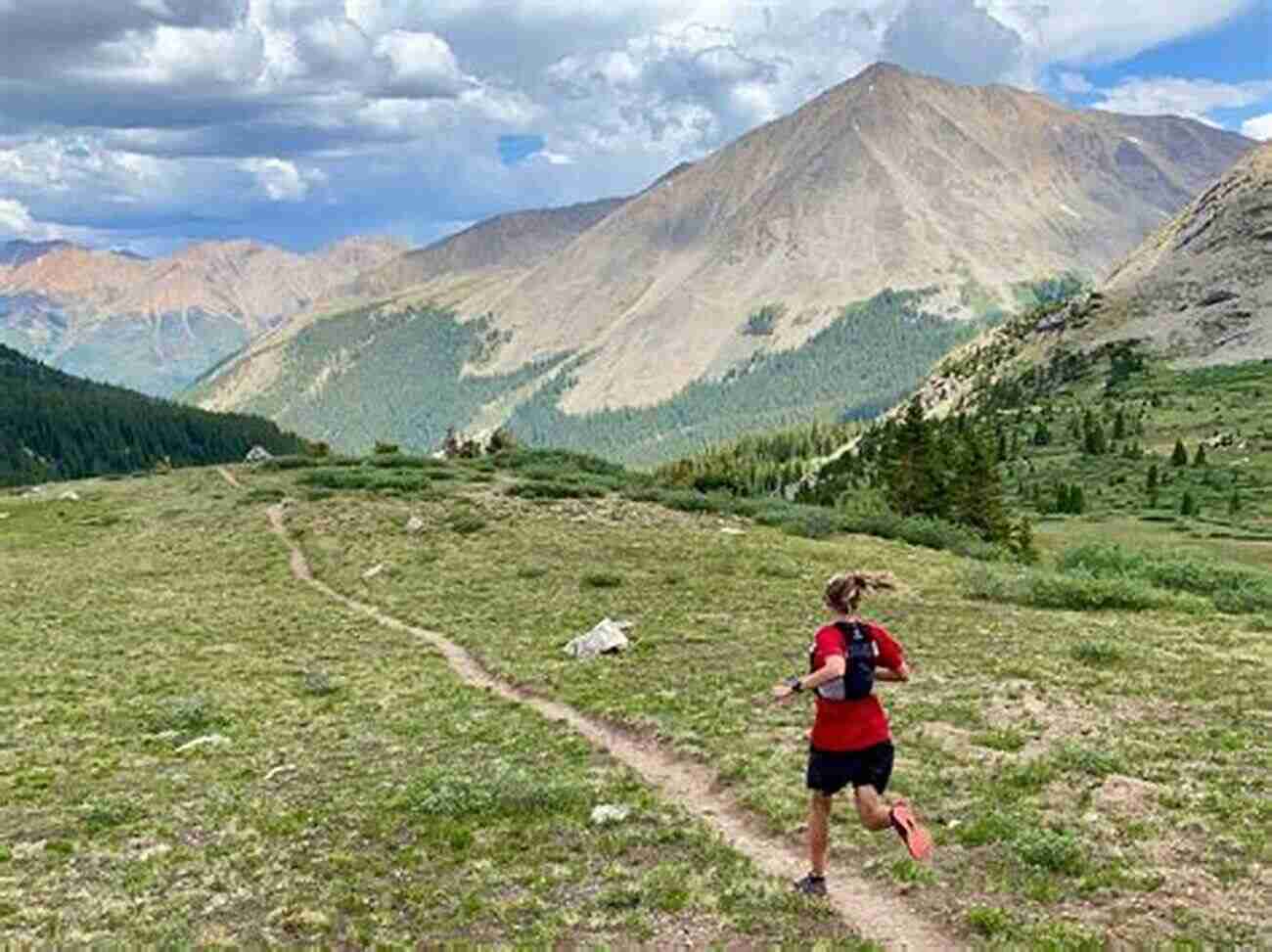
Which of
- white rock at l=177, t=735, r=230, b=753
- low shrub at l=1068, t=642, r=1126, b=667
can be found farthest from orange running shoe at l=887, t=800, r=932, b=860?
low shrub at l=1068, t=642, r=1126, b=667

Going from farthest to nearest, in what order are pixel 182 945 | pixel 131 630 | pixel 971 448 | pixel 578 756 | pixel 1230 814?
pixel 971 448, pixel 131 630, pixel 578 756, pixel 1230 814, pixel 182 945

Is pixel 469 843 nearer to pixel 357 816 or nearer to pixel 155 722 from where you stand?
pixel 357 816

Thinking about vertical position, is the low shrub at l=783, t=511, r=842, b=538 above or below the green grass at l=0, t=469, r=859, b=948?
above

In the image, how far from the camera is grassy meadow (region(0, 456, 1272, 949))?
1594 cm

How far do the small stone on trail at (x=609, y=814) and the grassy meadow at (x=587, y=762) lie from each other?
0.91ft

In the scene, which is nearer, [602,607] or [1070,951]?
[1070,951]

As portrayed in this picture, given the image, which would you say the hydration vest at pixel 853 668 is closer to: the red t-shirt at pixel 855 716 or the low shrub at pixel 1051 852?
the red t-shirt at pixel 855 716

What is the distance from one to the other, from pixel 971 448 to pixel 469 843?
311 feet

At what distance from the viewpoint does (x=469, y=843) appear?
18922 millimetres

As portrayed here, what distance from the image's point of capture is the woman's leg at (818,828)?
51.1 ft

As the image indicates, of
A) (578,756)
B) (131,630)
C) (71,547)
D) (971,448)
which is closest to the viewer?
(578,756)

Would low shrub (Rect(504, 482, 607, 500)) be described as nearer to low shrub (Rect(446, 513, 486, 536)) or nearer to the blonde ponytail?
low shrub (Rect(446, 513, 486, 536))

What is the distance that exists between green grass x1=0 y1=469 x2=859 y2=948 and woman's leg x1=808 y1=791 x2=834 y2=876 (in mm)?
614

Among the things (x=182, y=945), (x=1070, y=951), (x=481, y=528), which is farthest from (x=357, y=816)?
(x=481, y=528)
